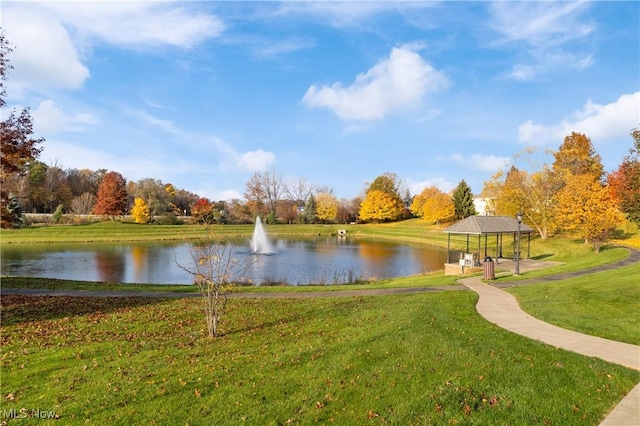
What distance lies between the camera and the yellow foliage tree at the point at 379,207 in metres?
81.9

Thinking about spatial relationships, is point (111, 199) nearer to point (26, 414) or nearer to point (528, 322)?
point (26, 414)

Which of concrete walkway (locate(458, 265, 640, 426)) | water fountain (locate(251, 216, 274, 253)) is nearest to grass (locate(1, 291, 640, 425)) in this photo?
concrete walkway (locate(458, 265, 640, 426))

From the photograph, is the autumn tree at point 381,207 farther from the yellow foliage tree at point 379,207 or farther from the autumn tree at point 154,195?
the autumn tree at point 154,195

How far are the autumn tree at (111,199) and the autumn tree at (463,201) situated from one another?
59259 millimetres

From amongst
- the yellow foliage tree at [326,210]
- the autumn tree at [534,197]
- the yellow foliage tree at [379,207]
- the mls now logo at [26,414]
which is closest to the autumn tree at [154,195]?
the yellow foliage tree at [326,210]

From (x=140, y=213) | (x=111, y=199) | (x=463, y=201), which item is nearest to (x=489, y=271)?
(x=463, y=201)

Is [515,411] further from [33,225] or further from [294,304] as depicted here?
[33,225]

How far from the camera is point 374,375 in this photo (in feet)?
22.3

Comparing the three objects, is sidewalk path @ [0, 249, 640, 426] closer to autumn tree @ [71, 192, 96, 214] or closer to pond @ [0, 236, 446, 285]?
pond @ [0, 236, 446, 285]

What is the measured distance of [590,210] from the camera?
107 ft

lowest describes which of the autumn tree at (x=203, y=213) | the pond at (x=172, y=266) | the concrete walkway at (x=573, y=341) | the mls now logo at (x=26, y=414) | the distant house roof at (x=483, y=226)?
the pond at (x=172, y=266)

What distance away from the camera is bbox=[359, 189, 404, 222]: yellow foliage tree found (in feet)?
269

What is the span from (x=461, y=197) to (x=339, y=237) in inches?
886

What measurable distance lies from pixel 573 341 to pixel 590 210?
1137 inches
